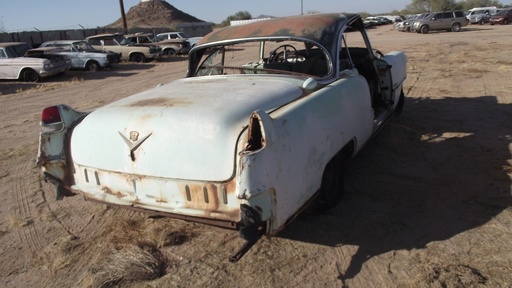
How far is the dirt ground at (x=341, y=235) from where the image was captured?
275 cm

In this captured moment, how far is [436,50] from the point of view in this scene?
16656mm

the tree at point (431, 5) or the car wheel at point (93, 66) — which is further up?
the tree at point (431, 5)

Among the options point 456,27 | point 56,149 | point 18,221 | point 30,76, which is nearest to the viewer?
point 56,149

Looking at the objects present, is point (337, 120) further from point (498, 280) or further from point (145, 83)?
point (145, 83)

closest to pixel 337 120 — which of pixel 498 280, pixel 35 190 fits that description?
pixel 498 280

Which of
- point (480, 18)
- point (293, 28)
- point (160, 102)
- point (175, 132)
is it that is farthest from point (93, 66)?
point (480, 18)

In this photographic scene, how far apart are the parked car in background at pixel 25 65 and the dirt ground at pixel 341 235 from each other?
408 inches

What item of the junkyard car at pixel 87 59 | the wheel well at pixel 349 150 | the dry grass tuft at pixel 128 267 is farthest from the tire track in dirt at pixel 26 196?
the junkyard car at pixel 87 59

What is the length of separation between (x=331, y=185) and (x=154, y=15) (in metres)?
74.9

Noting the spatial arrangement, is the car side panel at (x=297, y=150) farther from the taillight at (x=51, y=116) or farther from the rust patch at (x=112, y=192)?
the taillight at (x=51, y=116)

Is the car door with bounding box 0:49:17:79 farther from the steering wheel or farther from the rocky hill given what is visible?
the rocky hill

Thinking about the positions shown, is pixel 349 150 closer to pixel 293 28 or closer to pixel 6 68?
pixel 293 28

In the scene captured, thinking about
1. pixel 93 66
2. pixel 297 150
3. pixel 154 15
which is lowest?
pixel 297 150

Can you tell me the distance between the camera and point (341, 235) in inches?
126
